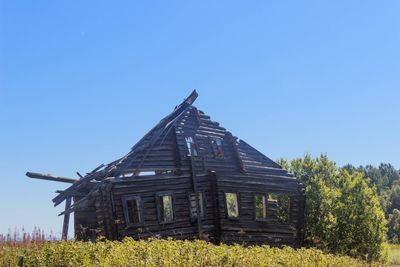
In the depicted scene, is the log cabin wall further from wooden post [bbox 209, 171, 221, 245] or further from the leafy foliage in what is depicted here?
the leafy foliage

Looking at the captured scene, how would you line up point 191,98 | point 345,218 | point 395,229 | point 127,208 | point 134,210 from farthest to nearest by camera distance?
point 395,229, point 345,218, point 191,98, point 134,210, point 127,208

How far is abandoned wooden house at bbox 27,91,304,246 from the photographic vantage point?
23.0 m

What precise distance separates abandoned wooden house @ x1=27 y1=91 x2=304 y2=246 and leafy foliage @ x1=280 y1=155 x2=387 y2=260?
172 inches

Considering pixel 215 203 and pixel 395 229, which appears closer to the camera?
pixel 215 203

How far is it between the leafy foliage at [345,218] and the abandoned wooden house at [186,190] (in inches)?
172

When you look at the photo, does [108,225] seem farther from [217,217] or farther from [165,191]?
[217,217]

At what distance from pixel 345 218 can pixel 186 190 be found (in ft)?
43.8

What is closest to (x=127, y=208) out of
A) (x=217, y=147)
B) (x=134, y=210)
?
(x=134, y=210)

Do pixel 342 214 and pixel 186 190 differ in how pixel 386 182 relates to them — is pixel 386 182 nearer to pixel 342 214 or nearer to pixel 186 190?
pixel 342 214

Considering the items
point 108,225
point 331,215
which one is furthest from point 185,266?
point 331,215

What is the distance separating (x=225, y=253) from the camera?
11766 millimetres

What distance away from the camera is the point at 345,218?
3362 cm

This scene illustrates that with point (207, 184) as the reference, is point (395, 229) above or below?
below

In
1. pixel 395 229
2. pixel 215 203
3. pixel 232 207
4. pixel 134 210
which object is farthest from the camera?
pixel 395 229
